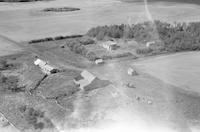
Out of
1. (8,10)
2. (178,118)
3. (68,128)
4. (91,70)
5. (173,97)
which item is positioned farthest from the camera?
(8,10)

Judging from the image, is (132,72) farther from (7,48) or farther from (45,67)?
(7,48)

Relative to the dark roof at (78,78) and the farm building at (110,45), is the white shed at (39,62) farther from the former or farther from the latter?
the farm building at (110,45)

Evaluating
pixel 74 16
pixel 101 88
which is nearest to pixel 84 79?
pixel 101 88

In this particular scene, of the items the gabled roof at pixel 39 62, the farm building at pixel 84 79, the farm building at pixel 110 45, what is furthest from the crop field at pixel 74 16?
the farm building at pixel 84 79

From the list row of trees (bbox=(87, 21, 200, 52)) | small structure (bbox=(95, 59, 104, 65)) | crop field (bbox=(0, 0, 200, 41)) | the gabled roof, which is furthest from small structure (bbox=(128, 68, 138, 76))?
crop field (bbox=(0, 0, 200, 41))

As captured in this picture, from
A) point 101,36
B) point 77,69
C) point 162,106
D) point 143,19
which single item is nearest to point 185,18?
point 143,19

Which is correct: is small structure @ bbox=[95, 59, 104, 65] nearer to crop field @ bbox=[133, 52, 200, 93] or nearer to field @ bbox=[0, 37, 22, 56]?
crop field @ bbox=[133, 52, 200, 93]

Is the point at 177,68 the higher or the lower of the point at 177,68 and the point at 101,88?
the higher

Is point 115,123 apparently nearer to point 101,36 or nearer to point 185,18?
point 101,36
